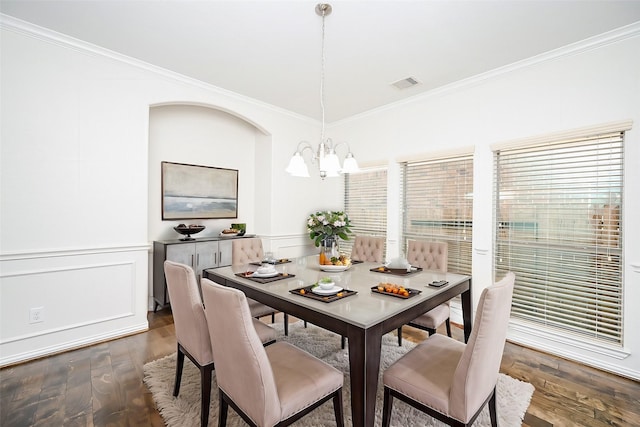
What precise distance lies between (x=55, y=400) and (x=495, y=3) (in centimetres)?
422

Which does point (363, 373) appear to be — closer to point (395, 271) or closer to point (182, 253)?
point (395, 271)

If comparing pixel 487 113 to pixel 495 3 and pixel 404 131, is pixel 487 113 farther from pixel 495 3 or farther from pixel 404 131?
pixel 495 3

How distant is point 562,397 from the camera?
214cm

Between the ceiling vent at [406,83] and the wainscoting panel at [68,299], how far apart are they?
→ 3443 mm

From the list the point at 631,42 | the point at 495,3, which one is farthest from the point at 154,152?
the point at 631,42

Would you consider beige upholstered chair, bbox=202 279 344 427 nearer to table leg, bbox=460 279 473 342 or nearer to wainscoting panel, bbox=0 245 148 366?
table leg, bbox=460 279 473 342

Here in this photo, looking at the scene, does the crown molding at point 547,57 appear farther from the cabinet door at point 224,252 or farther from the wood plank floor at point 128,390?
the cabinet door at point 224,252

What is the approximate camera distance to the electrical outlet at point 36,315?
2619 mm

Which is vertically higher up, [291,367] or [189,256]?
[189,256]

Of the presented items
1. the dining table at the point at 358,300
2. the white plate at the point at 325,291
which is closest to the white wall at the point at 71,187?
the dining table at the point at 358,300

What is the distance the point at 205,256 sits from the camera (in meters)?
3.82

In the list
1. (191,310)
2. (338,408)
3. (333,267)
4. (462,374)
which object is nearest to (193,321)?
(191,310)

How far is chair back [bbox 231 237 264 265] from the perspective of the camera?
9.99ft

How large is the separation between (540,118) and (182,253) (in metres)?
4.16
